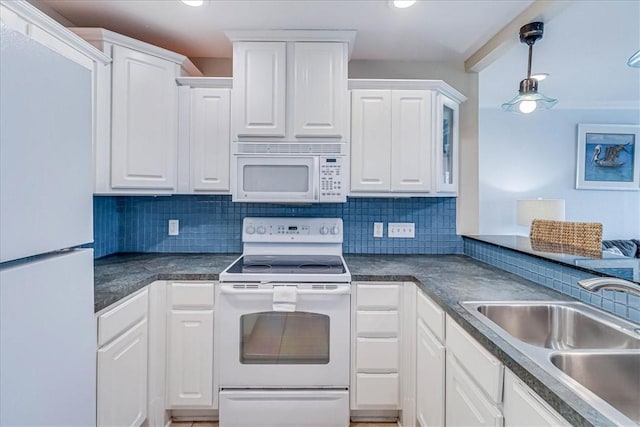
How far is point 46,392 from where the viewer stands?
2.77 ft

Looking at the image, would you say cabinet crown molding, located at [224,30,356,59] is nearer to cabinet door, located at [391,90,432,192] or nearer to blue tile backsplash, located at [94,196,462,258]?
cabinet door, located at [391,90,432,192]

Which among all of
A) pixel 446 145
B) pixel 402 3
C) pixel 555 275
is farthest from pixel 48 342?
pixel 446 145

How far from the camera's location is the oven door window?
1.88m

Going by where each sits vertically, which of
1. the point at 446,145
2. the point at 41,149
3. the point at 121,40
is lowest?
the point at 41,149

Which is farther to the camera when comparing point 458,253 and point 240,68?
point 458,253

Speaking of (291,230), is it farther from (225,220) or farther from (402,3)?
(402,3)

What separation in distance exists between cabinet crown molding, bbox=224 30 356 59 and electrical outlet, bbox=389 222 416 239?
1316mm

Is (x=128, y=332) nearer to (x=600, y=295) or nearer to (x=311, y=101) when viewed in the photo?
(x=311, y=101)

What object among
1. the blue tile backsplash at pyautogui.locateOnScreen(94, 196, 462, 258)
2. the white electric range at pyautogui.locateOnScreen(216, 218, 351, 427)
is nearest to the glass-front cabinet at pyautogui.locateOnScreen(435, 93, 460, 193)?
the blue tile backsplash at pyautogui.locateOnScreen(94, 196, 462, 258)

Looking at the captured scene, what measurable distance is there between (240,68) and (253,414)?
2.04 meters

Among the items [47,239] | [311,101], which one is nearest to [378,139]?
[311,101]

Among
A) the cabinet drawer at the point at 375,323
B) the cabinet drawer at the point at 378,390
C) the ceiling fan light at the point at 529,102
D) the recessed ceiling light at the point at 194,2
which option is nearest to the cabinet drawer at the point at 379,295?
the cabinet drawer at the point at 375,323

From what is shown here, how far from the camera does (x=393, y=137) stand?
2.25 meters

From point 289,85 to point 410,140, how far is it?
86 cm
